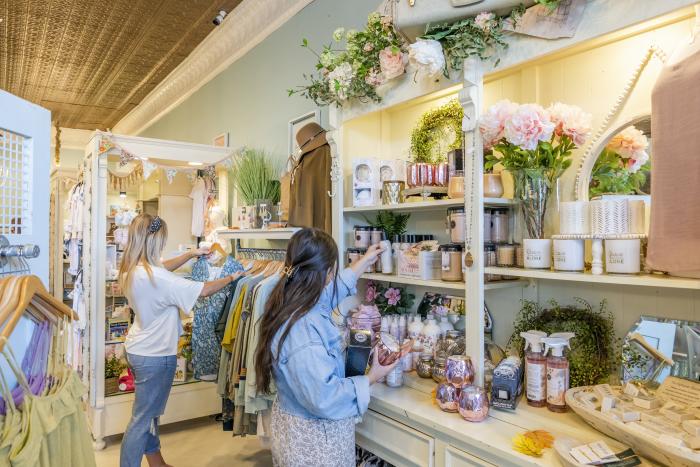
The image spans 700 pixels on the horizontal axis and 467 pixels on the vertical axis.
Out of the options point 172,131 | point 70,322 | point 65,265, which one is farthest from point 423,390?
point 65,265

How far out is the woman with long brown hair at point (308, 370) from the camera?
150 centimetres

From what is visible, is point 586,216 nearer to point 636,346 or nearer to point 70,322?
point 636,346

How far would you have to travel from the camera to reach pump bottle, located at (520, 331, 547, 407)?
5.05 feet

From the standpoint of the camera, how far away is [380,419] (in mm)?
1770

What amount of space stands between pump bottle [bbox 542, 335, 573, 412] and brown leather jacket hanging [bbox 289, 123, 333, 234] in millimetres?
1324

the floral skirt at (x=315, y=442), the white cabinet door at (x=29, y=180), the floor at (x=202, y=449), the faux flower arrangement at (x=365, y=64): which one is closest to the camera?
the white cabinet door at (x=29, y=180)

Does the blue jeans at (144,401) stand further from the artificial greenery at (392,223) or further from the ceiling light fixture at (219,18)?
the ceiling light fixture at (219,18)

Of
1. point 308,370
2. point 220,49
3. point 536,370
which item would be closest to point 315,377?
point 308,370

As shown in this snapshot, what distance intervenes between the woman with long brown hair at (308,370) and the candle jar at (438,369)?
28 cm

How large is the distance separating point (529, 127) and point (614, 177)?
37cm

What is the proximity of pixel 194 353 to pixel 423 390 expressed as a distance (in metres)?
1.77

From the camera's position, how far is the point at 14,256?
1.20 metres

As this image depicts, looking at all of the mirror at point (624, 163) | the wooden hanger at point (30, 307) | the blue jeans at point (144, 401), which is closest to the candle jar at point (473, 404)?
the mirror at point (624, 163)

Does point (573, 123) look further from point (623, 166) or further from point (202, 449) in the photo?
point (202, 449)
